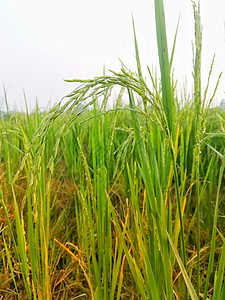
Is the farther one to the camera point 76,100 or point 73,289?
point 73,289

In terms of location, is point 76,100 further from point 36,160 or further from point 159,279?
point 159,279

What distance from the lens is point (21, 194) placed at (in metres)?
1.75

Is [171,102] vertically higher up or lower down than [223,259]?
higher up

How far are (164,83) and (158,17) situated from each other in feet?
0.42

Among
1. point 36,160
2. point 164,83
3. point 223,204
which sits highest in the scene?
point 164,83

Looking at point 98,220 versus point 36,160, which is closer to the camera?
point 36,160

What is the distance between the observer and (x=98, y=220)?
2.78 feet

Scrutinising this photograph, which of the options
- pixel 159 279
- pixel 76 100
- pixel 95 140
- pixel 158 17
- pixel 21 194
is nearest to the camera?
pixel 76 100

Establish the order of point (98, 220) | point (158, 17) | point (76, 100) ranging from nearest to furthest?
point (76, 100), point (158, 17), point (98, 220)

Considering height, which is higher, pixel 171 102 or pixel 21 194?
pixel 171 102

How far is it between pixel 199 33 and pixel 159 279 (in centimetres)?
60

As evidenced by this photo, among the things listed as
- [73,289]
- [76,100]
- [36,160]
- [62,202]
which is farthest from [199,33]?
[62,202]

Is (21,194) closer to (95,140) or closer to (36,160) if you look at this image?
(95,140)

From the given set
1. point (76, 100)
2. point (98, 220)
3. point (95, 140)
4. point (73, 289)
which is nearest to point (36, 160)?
point (76, 100)
